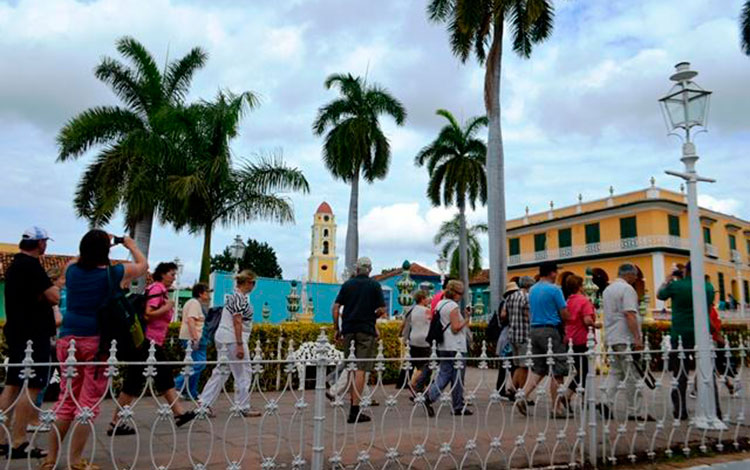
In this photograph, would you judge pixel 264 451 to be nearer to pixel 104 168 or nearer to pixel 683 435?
pixel 683 435

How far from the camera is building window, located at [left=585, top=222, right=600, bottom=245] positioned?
3600 cm

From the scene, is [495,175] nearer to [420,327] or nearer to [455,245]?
[420,327]

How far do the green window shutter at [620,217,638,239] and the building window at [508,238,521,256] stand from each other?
8.48 m

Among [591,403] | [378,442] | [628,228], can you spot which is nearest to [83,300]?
[378,442]

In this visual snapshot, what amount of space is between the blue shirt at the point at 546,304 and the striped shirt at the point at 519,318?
1.56 feet

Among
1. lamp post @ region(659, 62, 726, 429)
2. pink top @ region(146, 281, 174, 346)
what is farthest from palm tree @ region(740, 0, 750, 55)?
pink top @ region(146, 281, 174, 346)

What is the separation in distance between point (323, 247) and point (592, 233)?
2865cm

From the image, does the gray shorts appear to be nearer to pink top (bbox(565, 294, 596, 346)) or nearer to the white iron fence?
pink top (bbox(565, 294, 596, 346))

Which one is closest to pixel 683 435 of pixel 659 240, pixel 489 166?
pixel 489 166

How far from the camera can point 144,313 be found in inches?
222

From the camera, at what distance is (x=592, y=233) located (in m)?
36.3

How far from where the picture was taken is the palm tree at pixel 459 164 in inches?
1144

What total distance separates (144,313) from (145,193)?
10.3m

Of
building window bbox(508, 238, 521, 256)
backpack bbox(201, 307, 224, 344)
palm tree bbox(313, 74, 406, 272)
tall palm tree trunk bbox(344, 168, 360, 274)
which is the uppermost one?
palm tree bbox(313, 74, 406, 272)
